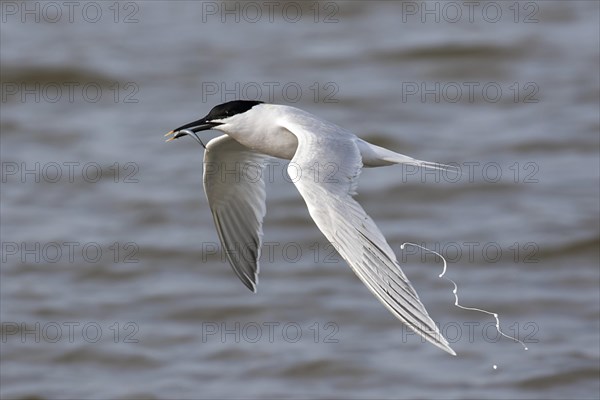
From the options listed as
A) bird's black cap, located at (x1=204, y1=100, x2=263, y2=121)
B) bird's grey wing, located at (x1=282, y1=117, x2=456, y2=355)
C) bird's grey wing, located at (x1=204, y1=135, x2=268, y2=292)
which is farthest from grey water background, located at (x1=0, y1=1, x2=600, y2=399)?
bird's grey wing, located at (x1=282, y1=117, x2=456, y2=355)

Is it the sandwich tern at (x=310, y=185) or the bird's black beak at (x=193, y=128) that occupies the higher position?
the bird's black beak at (x=193, y=128)

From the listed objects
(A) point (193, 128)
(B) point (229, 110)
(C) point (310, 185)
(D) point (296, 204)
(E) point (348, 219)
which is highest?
(B) point (229, 110)

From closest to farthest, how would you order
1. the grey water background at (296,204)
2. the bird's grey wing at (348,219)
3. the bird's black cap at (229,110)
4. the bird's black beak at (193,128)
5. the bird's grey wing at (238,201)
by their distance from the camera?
the bird's grey wing at (348,219) < the bird's black beak at (193,128) < the bird's black cap at (229,110) < the bird's grey wing at (238,201) < the grey water background at (296,204)

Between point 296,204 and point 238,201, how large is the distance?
628 cm

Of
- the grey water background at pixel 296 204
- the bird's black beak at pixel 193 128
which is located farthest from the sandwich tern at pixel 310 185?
the grey water background at pixel 296 204

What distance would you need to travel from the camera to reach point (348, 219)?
20.8 ft

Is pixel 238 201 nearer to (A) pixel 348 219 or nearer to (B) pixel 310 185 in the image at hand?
(B) pixel 310 185

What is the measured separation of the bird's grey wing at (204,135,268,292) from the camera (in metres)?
8.32

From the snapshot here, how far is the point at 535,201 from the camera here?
14.5 m

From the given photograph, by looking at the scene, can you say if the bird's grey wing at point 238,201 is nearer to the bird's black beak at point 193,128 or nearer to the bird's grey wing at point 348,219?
the bird's black beak at point 193,128

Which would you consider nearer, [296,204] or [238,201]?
[238,201]

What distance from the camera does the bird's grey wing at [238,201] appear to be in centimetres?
832

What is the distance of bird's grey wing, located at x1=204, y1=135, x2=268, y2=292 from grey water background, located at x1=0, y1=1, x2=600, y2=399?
319cm

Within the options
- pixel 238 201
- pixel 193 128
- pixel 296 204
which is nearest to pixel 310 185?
pixel 193 128
